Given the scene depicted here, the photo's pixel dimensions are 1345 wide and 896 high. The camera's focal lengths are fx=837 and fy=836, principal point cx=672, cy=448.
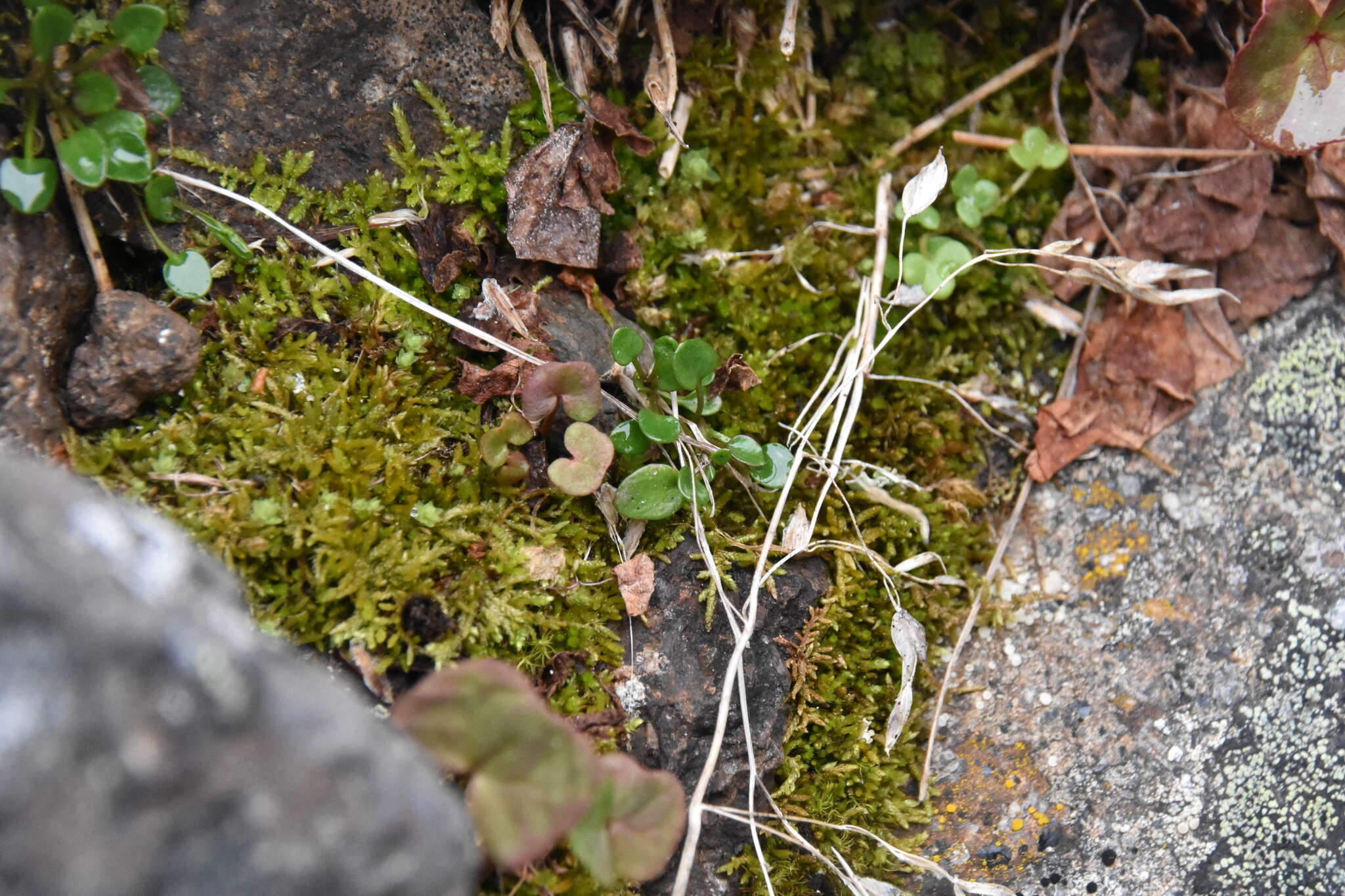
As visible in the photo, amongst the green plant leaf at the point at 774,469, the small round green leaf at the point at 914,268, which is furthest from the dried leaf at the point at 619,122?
the green plant leaf at the point at 774,469

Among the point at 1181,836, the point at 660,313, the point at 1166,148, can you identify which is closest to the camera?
the point at 1181,836

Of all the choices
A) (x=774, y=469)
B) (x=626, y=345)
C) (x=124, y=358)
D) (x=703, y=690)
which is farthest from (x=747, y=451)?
(x=124, y=358)

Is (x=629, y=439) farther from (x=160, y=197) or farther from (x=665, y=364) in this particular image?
(x=160, y=197)

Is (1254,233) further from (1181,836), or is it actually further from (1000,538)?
(1181,836)

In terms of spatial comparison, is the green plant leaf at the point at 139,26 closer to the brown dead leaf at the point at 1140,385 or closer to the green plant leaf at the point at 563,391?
the green plant leaf at the point at 563,391

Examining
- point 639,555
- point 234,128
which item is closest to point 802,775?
point 639,555
